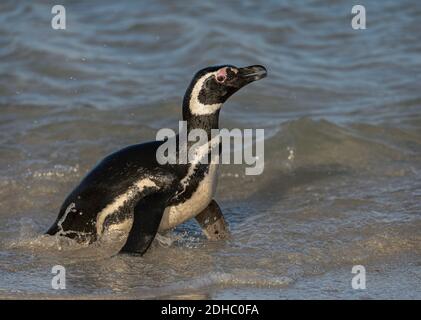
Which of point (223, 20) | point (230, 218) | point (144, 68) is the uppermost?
point (223, 20)

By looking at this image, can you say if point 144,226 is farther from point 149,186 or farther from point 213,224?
point 213,224

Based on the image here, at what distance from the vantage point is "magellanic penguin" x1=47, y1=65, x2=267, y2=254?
262 inches

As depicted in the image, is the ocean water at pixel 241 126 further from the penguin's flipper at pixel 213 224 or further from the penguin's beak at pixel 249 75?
the penguin's beak at pixel 249 75

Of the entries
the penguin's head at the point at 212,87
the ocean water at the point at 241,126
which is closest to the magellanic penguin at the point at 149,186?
the penguin's head at the point at 212,87

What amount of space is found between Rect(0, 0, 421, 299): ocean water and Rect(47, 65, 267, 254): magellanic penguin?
0.64ft

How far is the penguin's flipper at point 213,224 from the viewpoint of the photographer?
7.05 metres

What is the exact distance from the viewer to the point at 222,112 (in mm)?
10766

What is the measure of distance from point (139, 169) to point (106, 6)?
9054 millimetres

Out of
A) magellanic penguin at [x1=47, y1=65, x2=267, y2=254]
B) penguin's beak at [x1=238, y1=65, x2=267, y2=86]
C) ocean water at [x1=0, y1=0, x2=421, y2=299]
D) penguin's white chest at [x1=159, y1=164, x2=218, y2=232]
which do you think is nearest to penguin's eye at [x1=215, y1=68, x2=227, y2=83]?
magellanic penguin at [x1=47, y1=65, x2=267, y2=254]

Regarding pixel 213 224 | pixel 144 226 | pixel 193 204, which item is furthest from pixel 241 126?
pixel 144 226

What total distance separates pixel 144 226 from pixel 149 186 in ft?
1.26

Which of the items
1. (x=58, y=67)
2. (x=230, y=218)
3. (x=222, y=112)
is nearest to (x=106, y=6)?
(x=58, y=67)

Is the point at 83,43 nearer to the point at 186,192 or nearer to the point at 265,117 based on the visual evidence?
the point at 265,117

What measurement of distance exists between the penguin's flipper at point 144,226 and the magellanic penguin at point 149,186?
2 centimetres
